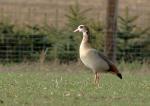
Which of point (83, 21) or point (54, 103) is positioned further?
point (83, 21)

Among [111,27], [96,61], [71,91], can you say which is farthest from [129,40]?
[71,91]

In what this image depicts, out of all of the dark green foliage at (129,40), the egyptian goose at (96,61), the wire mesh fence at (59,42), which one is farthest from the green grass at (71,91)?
the dark green foliage at (129,40)

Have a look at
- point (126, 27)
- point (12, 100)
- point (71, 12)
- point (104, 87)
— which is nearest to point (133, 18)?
A: point (126, 27)

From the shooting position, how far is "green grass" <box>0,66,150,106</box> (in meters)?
11.0

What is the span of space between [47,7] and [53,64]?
8875mm

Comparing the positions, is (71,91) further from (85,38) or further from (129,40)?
(129,40)

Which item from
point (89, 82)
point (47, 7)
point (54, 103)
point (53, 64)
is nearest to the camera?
point (54, 103)

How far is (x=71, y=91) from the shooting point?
1227 cm

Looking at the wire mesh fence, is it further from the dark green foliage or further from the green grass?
the green grass

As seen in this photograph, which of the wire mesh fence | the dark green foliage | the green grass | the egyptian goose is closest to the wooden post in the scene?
the wire mesh fence

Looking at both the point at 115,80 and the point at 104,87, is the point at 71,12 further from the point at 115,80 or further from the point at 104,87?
the point at 104,87

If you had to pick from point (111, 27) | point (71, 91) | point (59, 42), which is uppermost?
point (111, 27)

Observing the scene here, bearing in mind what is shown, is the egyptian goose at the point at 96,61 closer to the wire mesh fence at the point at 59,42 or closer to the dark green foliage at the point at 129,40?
the wire mesh fence at the point at 59,42

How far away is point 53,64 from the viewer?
19.1 metres
